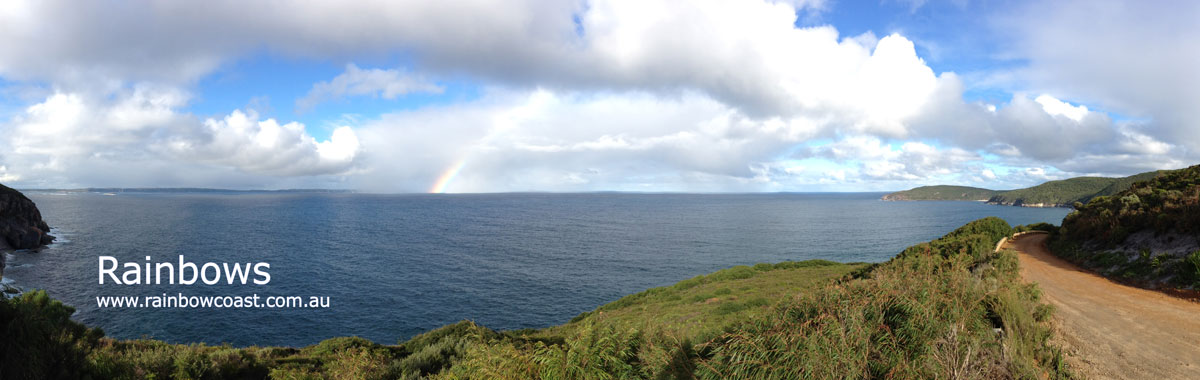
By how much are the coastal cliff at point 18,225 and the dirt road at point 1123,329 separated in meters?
119

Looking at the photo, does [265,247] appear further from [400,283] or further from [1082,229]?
[1082,229]

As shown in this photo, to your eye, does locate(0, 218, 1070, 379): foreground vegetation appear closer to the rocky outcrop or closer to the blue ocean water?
the blue ocean water

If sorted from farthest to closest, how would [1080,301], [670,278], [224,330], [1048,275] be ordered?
[670,278] → [224,330] → [1048,275] → [1080,301]

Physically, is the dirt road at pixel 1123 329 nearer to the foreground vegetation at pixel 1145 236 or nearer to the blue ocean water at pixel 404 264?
the foreground vegetation at pixel 1145 236

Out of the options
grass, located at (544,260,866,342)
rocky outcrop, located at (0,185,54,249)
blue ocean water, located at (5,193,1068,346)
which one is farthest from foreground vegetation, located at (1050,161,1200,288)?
rocky outcrop, located at (0,185,54,249)

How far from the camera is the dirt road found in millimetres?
8430

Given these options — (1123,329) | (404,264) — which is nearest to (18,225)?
(404,264)

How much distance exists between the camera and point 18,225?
78875mm

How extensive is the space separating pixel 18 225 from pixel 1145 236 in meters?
136

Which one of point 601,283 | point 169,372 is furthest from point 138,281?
point 169,372

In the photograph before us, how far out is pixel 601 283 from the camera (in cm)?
5600

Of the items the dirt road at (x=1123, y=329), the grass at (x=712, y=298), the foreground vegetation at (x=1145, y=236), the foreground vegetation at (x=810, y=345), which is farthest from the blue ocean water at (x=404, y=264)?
the foreground vegetation at (x=1145, y=236)

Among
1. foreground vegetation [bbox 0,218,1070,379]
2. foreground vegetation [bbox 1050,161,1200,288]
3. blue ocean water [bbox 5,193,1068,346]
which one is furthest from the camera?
blue ocean water [bbox 5,193,1068,346]

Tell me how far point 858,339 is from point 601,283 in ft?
165
